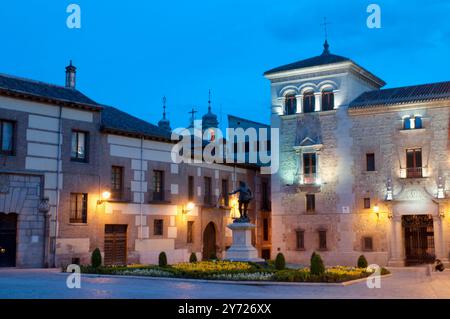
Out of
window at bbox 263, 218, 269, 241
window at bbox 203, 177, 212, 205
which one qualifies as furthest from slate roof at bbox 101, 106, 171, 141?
window at bbox 263, 218, 269, 241

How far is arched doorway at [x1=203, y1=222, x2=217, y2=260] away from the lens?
39.2 meters

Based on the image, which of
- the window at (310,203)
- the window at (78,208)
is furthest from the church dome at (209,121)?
the window at (78,208)

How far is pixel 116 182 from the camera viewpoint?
32812mm

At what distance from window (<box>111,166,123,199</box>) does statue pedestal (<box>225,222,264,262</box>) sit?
796 cm

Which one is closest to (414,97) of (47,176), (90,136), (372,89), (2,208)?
(372,89)

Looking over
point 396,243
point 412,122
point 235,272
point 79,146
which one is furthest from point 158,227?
point 412,122

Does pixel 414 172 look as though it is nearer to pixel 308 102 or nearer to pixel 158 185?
pixel 308 102

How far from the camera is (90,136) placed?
3103 centimetres

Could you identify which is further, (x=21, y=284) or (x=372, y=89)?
(x=372, y=89)

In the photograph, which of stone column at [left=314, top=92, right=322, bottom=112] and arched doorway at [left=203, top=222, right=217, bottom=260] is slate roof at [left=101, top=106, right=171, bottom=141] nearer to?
arched doorway at [left=203, top=222, right=217, bottom=260]

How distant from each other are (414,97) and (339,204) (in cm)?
766

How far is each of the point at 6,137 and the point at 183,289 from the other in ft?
43.0
